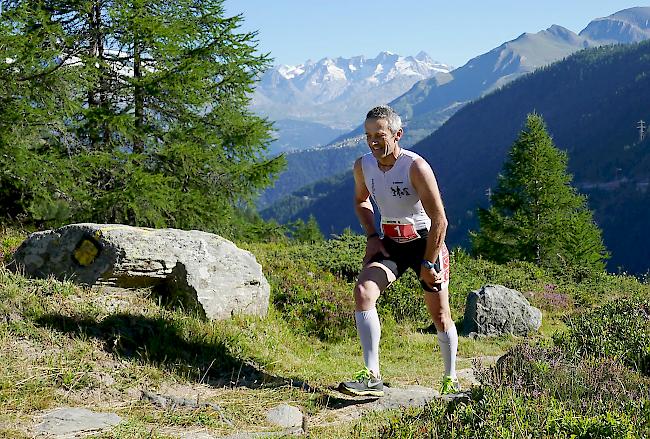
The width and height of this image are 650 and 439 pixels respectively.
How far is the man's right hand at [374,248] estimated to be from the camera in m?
5.50

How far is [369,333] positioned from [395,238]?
920 millimetres

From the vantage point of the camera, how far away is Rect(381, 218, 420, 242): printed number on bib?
5363 millimetres

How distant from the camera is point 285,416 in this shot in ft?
16.2

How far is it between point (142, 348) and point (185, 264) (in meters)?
1.48

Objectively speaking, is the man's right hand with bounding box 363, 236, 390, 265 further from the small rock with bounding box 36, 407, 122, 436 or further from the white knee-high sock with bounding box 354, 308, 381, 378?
the small rock with bounding box 36, 407, 122, 436

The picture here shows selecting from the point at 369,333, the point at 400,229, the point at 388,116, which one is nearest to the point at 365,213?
the point at 400,229

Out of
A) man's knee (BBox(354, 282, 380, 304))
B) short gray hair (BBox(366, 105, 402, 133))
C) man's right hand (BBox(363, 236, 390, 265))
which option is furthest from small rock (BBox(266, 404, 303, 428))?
short gray hair (BBox(366, 105, 402, 133))

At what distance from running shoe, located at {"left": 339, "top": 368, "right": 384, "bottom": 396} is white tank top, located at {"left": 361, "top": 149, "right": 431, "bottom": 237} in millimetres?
1403

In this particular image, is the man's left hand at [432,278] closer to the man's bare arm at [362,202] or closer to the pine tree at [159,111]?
the man's bare arm at [362,202]

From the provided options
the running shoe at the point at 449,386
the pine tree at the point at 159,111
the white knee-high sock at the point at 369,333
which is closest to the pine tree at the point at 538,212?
the pine tree at the point at 159,111

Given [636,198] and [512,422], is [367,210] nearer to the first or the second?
[512,422]

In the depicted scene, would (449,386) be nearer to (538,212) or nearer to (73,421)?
(73,421)

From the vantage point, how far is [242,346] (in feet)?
21.9

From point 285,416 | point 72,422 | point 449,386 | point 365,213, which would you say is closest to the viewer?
point 72,422
